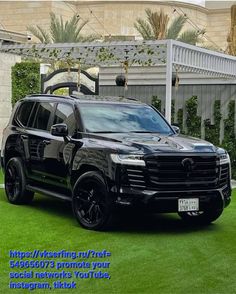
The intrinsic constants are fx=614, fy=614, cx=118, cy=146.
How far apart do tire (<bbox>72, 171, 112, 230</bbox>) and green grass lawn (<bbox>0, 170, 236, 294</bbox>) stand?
149 millimetres

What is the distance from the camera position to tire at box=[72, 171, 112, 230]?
8070 millimetres

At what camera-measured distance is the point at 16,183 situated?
10.3 m

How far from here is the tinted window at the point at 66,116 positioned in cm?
909

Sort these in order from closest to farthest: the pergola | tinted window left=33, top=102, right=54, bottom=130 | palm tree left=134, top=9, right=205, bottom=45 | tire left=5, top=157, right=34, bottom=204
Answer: tinted window left=33, top=102, right=54, bottom=130 → tire left=5, top=157, right=34, bottom=204 → the pergola → palm tree left=134, top=9, right=205, bottom=45

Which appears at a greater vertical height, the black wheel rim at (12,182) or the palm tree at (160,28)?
the palm tree at (160,28)

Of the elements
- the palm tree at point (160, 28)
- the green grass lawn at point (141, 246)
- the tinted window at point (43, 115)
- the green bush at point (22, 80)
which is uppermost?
the palm tree at point (160, 28)

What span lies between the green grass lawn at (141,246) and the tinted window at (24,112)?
145cm

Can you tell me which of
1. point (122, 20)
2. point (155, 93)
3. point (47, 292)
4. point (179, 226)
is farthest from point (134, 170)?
point (122, 20)

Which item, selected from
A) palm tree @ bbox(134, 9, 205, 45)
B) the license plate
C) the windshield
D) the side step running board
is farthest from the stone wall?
palm tree @ bbox(134, 9, 205, 45)

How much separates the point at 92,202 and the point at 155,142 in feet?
3.86

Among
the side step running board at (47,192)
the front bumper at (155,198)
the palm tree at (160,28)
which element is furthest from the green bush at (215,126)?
the palm tree at (160,28)

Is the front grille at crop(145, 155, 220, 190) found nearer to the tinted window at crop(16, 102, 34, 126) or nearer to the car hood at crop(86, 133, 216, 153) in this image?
the car hood at crop(86, 133, 216, 153)

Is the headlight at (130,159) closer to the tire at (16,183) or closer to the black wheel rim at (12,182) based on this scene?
the tire at (16,183)

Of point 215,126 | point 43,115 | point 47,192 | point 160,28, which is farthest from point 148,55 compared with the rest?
point 160,28
